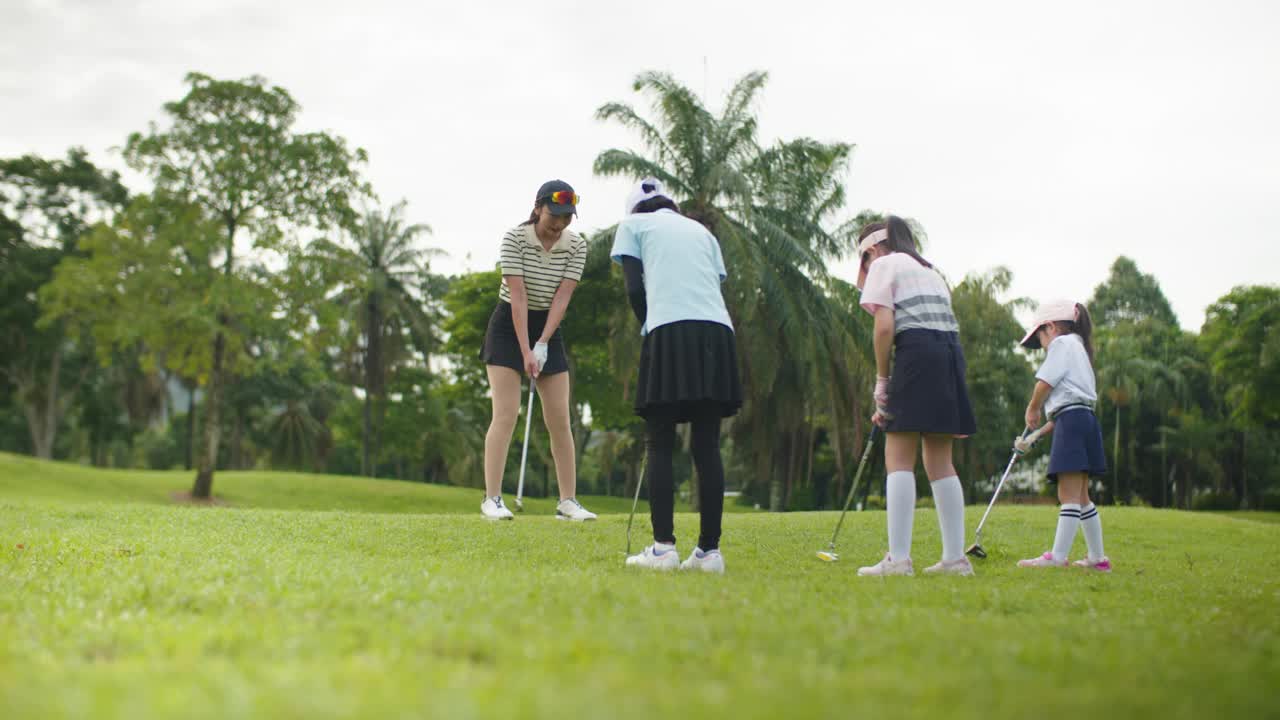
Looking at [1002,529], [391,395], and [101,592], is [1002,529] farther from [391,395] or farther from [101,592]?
[391,395]

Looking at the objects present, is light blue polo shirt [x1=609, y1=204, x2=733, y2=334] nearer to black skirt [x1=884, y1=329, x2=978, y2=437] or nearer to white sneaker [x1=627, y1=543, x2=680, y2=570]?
black skirt [x1=884, y1=329, x2=978, y2=437]

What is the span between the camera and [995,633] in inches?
130

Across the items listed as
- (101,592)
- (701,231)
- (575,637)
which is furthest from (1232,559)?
(101,592)

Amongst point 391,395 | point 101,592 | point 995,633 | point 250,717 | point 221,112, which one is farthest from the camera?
point 391,395

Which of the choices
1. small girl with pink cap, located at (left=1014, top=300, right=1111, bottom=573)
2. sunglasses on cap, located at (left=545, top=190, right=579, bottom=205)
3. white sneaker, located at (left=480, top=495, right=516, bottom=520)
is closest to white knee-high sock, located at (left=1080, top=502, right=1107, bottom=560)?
small girl with pink cap, located at (left=1014, top=300, right=1111, bottom=573)

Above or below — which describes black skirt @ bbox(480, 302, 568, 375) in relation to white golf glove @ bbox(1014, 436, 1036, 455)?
above

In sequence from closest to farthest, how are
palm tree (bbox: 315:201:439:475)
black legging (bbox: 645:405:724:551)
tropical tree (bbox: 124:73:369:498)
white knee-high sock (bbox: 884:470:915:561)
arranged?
black legging (bbox: 645:405:724:551) → white knee-high sock (bbox: 884:470:915:561) → tropical tree (bbox: 124:73:369:498) → palm tree (bbox: 315:201:439:475)

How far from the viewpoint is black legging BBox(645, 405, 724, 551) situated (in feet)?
18.4

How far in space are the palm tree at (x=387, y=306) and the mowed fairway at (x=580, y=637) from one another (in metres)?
40.3

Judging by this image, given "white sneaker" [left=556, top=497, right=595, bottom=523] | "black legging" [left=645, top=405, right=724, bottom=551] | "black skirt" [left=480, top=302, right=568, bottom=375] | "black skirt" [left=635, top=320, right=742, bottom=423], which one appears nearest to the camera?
"black skirt" [left=635, top=320, right=742, bottom=423]

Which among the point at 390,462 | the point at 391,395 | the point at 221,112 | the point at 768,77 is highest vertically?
the point at 768,77

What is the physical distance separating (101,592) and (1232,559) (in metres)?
10.1

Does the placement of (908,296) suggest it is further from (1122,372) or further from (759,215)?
(1122,372)

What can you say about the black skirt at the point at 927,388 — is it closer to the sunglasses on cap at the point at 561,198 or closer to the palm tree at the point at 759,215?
the sunglasses on cap at the point at 561,198
